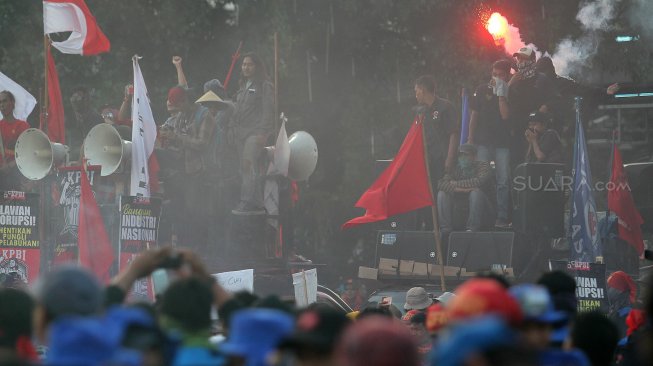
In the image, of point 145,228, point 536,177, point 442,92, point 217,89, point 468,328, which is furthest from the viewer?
point 442,92

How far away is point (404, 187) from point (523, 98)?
228cm

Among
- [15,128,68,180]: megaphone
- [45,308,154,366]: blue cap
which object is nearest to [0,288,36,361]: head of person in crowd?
[45,308,154,366]: blue cap

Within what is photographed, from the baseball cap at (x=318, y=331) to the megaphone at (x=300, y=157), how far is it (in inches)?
406

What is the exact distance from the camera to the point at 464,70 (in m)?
20.8

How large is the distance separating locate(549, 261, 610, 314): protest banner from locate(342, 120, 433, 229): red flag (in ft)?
6.15

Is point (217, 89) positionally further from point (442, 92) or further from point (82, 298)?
point (82, 298)

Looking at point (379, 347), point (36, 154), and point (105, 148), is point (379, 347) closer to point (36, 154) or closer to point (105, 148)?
point (105, 148)

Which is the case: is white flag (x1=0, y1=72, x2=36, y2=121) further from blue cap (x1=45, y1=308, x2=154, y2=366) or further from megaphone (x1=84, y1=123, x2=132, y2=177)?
blue cap (x1=45, y1=308, x2=154, y2=366)

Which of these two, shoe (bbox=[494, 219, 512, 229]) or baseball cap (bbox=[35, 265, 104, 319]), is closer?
baseball cap (bbox=[35, 265, 104, 319])

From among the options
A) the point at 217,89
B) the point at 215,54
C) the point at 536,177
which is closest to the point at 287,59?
the point at 215,54

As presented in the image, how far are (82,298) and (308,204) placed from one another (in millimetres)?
17048

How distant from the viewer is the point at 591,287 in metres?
11.8

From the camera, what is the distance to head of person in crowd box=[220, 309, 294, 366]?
4.65 metres

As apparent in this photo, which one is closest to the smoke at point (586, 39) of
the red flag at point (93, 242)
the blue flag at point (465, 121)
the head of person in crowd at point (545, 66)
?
the blue flag at point (465, 121)
